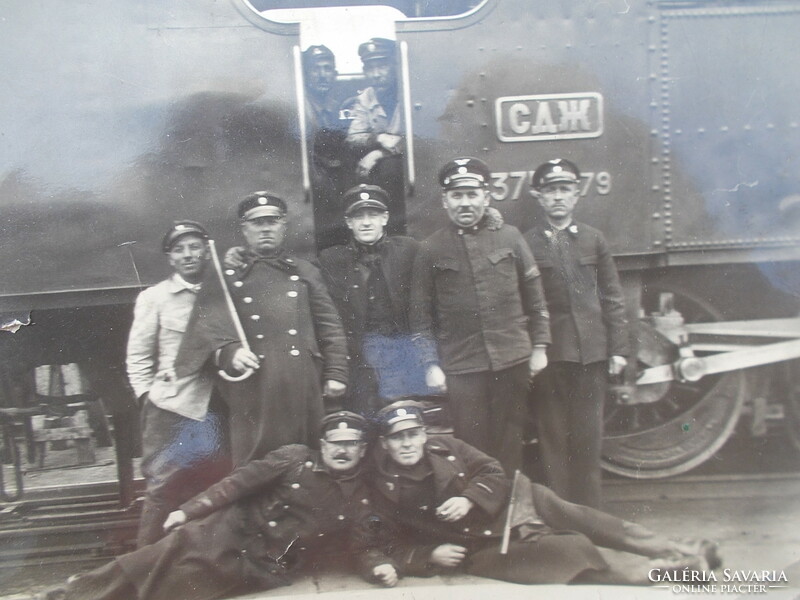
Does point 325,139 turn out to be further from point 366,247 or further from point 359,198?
point 366,247

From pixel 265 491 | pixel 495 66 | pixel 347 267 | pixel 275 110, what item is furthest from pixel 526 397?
pixel 275 110

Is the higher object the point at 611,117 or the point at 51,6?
the point at 51,6

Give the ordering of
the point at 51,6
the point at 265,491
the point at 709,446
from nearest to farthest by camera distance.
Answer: the point at 51,6 < the point at 265,491 < the point at 709,446

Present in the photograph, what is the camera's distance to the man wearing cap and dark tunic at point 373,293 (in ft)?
8.49

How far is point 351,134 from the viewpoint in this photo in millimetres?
2566

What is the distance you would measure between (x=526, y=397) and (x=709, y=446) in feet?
3.20

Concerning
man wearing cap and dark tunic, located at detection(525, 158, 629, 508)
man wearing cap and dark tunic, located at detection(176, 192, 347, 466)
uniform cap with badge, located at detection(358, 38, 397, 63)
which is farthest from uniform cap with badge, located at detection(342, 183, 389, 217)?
man wearing cap and dark tunic, located at detection(525, 158, 629, 508)

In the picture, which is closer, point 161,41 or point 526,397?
point 161,41

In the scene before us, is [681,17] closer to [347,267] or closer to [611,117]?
[611,117]

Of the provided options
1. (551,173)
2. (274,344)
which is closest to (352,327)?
(274,344)

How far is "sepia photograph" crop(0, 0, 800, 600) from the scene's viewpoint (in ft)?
8.27

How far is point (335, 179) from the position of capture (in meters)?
2.58

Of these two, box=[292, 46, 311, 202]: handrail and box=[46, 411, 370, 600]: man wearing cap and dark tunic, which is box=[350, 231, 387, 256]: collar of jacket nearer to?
box=[292, 46, 311, 202]: handrail

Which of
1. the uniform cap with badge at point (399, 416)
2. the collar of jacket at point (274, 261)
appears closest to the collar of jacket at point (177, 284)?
the collar of jacket at point (274, 261)
